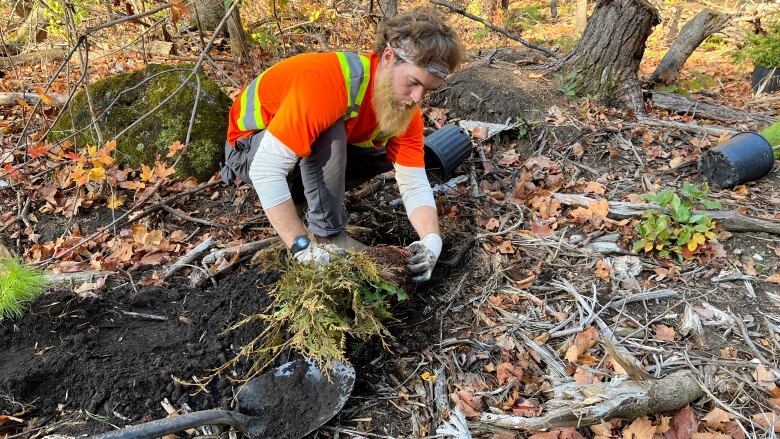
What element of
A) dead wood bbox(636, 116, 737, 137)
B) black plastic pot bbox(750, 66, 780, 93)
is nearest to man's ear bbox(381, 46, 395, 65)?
dead wood bbox(636, 116, 737, 137)

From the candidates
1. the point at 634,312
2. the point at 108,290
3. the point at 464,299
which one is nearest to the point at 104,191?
the point at 108,290

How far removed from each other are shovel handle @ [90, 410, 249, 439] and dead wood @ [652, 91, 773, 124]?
4.30 m

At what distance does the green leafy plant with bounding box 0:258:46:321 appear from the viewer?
2.20 meters

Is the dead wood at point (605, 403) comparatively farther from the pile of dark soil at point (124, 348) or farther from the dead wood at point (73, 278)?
the dead wood at point (73, 278)

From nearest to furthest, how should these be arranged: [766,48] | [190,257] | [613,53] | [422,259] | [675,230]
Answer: [422,259] < [675,230] < [190,257] < [613,53] < [766,48]

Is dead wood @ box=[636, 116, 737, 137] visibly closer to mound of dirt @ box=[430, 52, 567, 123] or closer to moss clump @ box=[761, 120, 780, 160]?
moss clump @ box=[761, 120, 780, 160]

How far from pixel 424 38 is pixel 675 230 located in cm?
173

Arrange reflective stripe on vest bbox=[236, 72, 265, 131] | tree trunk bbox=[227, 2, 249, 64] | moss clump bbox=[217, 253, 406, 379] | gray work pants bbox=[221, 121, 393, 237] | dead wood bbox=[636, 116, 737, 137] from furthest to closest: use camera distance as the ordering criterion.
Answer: tree trunk bbox=[227, 2, 249, 64] < dead wood bbox=[636, 116, 737, 137] < reflective stripe on vest bbox=[236, 72, 265, 131] < gray work pants bbox=[221, 121, 393, 237] < moss clump bbox=[217, 253, 406, 379]

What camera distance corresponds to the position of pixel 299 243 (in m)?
2.30

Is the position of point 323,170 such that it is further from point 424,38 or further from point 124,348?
point 124,348

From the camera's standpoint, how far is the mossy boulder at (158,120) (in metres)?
3.54

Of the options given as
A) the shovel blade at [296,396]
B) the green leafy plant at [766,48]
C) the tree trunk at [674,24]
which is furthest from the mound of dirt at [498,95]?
the tree trunk at [674,24]

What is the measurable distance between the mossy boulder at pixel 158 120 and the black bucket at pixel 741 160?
347 cm

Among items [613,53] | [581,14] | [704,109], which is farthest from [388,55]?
[581,14]
